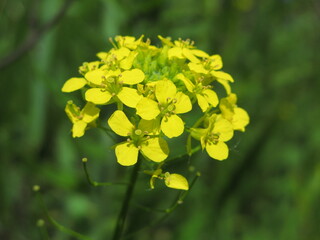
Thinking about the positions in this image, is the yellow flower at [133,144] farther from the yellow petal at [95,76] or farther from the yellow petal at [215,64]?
the yellow petal at [215,64]

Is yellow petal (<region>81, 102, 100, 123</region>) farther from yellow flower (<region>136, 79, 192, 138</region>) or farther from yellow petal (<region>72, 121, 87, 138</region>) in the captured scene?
yellow flower (<region>136, 79, 192, 138</region>)

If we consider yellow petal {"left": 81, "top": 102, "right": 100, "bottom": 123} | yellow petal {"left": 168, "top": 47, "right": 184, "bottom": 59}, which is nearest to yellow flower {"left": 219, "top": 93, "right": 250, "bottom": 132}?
yellow petal {"left": 168, "top": 47, "right": 184, "bottom": 59}

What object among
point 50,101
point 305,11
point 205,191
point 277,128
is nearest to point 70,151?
point 50,101

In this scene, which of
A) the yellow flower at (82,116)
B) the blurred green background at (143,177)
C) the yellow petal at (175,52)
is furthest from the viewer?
the blurred green background at (143,177)

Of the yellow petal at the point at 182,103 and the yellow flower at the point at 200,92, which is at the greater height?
the yellow flower at the point at 200,92

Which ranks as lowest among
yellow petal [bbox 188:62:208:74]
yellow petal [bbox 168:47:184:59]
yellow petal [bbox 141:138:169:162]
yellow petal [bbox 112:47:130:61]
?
yellow petal [bbox 141:138:169:162]

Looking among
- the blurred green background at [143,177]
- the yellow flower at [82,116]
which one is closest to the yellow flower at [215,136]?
the yellow flower at [82,116]

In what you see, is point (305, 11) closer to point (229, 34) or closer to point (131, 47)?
point (229, 34)
